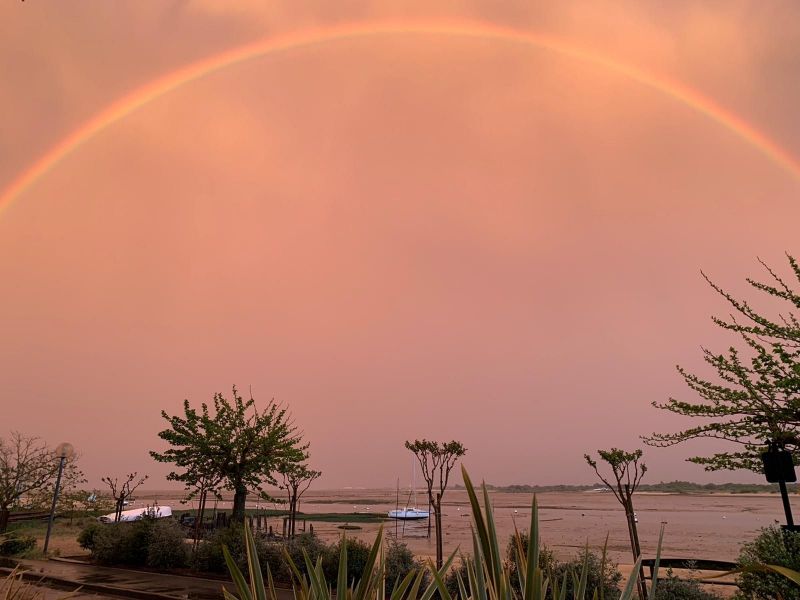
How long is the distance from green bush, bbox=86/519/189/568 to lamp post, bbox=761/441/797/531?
61.0 feet

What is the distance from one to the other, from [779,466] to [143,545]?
69.1 ft

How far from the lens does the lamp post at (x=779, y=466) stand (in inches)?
379

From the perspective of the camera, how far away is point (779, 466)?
9742 millimetres

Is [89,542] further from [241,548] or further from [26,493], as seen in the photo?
[26,493]

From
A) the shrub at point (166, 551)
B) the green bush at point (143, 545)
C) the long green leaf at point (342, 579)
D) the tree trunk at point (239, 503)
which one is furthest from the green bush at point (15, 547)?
the long green leaf at point (342, 579)

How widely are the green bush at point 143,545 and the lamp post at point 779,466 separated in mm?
18585

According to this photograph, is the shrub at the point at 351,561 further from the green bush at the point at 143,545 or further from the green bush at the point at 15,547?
the green bush at the point at 15,547

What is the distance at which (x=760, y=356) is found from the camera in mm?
10398

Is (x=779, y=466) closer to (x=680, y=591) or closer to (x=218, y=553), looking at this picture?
(x=680, y=591)

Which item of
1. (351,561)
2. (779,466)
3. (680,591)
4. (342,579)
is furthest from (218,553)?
(342,579)

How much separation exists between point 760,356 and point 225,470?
2139cm

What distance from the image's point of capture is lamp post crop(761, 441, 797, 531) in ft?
31.6

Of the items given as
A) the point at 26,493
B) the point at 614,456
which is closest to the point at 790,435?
the point at 614,456

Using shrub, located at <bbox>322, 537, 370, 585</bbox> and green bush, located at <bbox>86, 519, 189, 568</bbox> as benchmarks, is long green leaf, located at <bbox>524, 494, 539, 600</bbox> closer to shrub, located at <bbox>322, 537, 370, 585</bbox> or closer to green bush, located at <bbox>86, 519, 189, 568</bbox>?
shrub, located at <bbox>322, 537, 370, 585</bbox>
